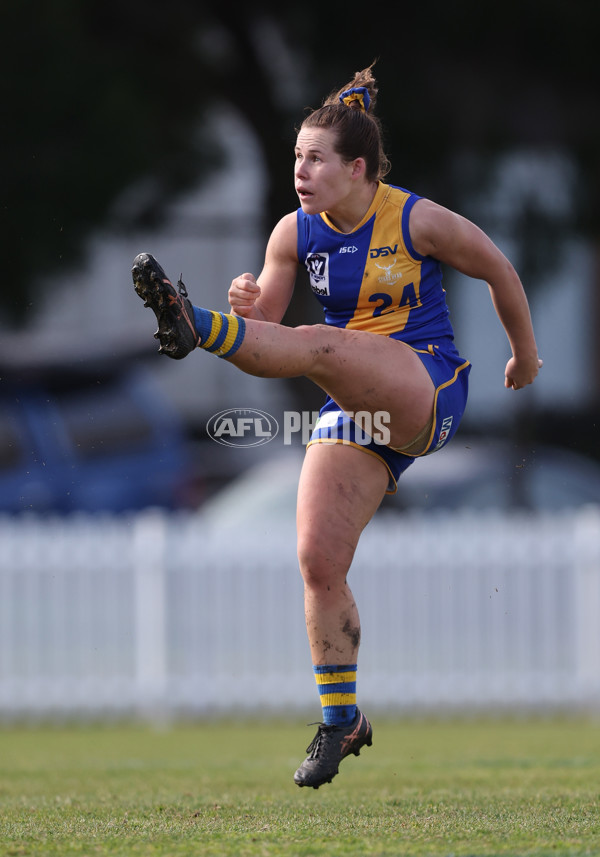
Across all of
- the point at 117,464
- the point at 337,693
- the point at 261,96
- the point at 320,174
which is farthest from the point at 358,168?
the point at 117,464

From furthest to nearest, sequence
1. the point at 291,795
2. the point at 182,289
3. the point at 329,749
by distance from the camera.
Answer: the point at 291,795 < the point at 329,749 < the point at 182,289

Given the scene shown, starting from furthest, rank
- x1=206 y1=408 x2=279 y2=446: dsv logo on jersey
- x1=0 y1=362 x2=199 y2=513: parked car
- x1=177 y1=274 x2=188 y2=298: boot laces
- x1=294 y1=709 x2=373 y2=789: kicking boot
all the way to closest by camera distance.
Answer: x1=0 y1=362 x2=199 y2=513: parked car
x1=206 y1=408 x2=279 y2=446: dsv logo on jersey
x1=294 y1=709 x2=373 y2=789: kicking boot
x1=177 y1=274 x2=188 y2=298: boot laces

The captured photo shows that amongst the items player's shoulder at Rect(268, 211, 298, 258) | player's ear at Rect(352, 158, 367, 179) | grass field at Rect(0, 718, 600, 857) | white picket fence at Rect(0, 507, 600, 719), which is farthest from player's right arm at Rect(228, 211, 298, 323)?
white picket fence at Rect(0, 507, 600, 719)

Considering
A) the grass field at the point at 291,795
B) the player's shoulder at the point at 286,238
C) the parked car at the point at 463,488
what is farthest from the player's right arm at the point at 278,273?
the parked car at the point at 463,488

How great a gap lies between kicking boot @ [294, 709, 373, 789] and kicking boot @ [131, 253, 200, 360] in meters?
1.30

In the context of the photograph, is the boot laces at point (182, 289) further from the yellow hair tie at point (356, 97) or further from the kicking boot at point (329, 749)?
the kicking boot at point (329, 749)

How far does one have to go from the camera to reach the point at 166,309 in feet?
12.7

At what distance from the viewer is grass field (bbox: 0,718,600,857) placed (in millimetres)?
3709

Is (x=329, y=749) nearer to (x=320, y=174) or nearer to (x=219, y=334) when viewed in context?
(x=219, y=334)

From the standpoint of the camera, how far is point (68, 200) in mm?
9625

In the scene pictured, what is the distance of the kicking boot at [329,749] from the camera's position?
13.6 ft

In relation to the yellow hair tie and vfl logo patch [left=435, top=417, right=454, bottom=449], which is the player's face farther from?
vfl logo patch [left=435, top=417, right=454, bottom=449]

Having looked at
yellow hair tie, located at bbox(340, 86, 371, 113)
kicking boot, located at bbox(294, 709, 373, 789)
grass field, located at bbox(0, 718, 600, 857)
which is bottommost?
grass field, located at bbox(0, 718, 600, 857)

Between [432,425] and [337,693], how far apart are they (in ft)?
2.92
